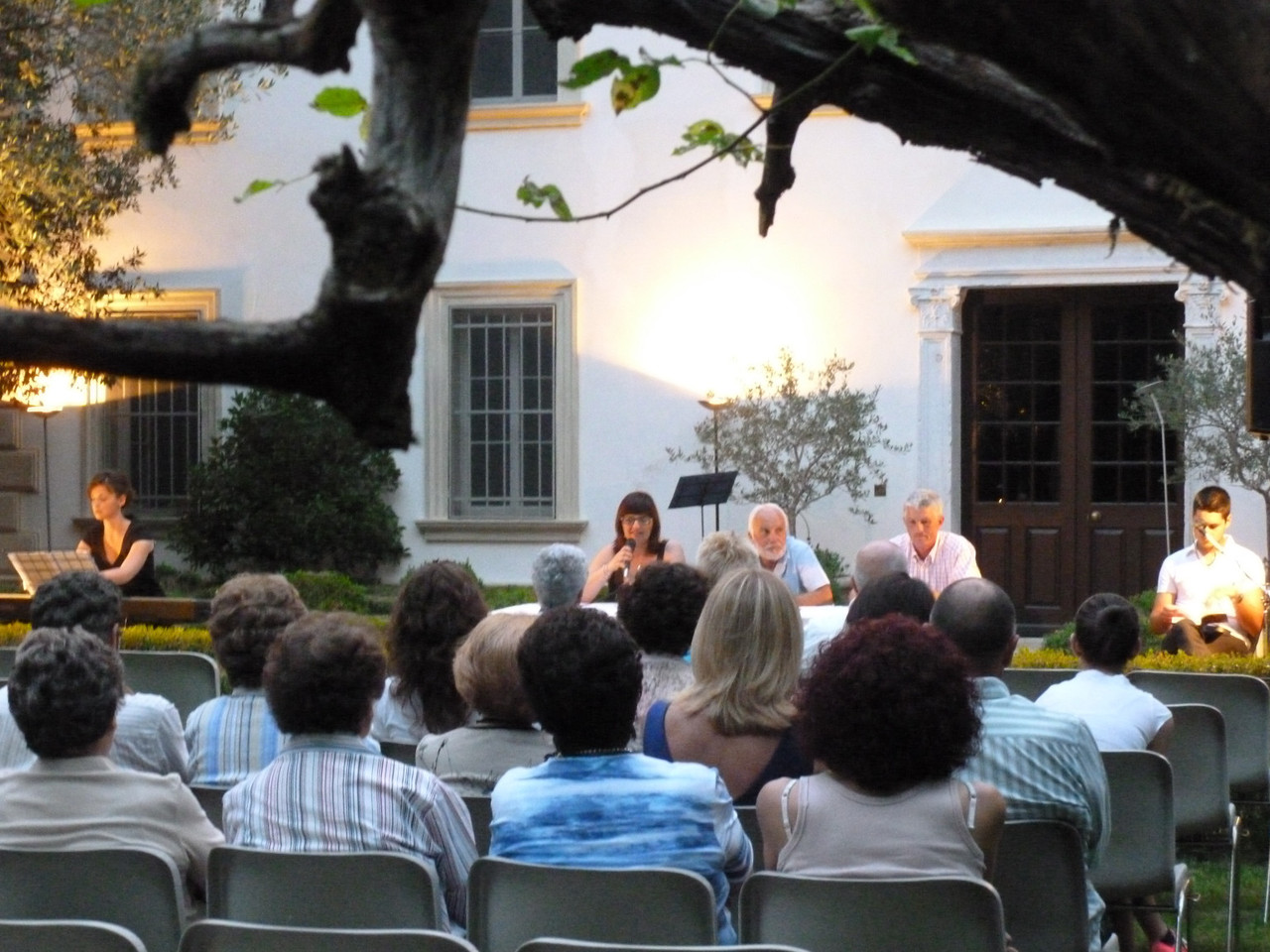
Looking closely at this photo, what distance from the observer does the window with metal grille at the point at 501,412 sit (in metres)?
17.2

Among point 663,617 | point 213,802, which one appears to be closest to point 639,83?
point 213,802

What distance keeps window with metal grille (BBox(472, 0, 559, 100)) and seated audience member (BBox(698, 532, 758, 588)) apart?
10786mm

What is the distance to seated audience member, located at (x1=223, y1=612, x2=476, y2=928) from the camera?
3.88 meters

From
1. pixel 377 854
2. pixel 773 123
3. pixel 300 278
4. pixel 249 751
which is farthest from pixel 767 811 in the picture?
pixel 300 278

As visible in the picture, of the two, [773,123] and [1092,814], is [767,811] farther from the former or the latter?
[773,123]

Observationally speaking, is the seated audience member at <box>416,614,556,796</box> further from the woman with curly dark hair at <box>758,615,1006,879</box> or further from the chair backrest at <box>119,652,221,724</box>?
the chair backrest at <box>119,652,221,724</box>

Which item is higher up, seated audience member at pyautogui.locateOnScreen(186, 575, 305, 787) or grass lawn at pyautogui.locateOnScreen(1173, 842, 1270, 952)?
seated audience member at pyautogui.locateOnScreen(186, 575, 305, 787)

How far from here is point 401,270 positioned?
1685 millimetres

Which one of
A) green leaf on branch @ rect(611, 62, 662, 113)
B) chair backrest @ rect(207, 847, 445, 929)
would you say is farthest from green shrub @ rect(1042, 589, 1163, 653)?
green leaf on branch @ rect(611, 62, 662, 113)

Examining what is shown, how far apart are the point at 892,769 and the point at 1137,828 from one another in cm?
180

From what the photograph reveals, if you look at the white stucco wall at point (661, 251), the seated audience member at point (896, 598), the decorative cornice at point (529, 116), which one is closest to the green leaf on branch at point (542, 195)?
the seated audience member at point (896, 598)

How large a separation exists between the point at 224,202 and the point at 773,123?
15032mm

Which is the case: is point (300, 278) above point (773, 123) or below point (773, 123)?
above

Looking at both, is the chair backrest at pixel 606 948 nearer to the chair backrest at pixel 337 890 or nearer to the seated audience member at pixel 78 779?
the chair backrest at pixel 337 890
